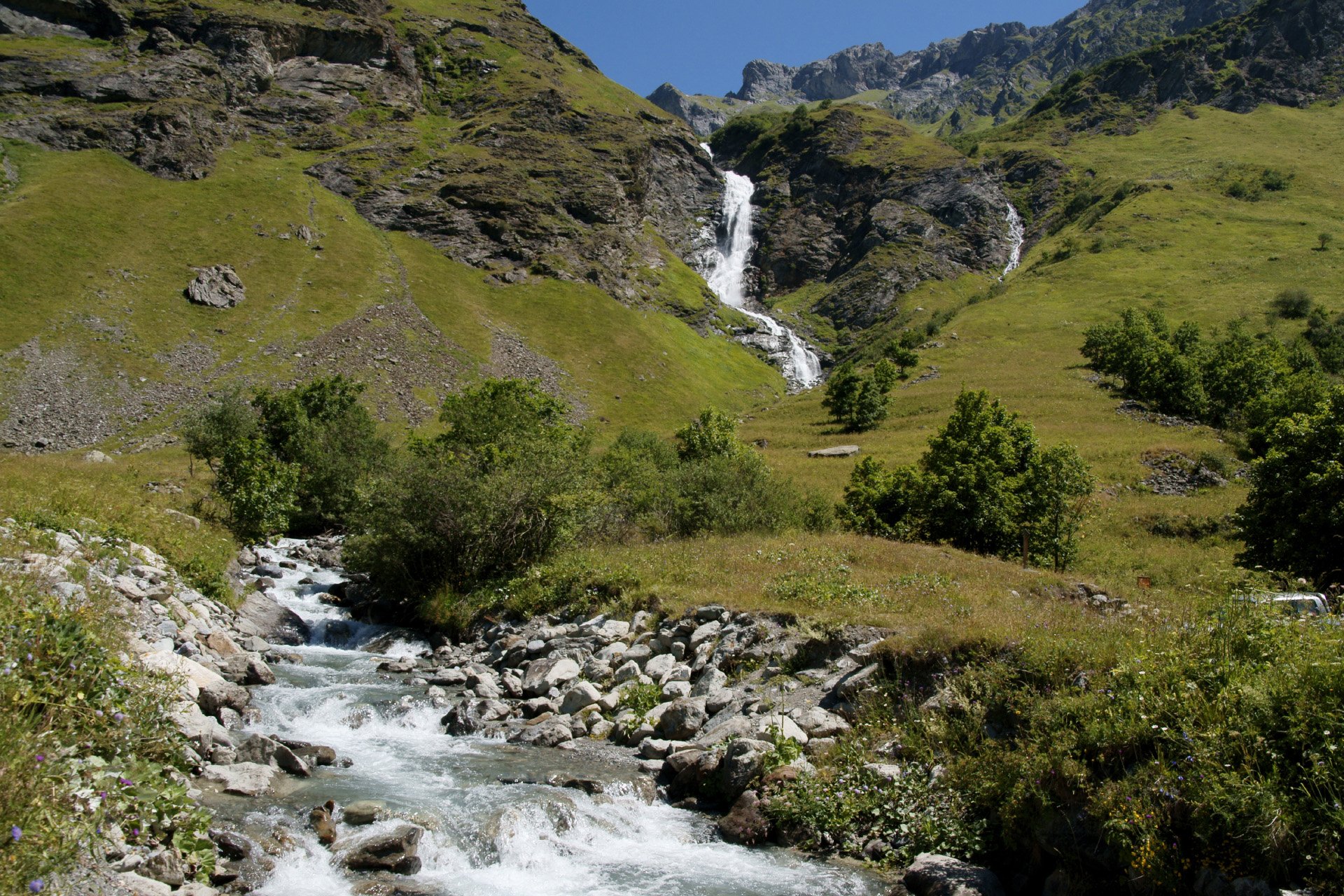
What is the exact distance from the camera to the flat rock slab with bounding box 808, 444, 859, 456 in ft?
217

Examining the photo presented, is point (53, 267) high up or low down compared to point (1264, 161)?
down

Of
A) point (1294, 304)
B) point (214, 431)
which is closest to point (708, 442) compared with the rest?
point (214, 431)

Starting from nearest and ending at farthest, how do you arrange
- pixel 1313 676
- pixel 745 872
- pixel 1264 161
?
pixel 1313 676, pixel 745 872, pixel 1264 161

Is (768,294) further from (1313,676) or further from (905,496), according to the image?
(1313,676)

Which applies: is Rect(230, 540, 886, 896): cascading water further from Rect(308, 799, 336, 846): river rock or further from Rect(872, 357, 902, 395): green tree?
Rect(872, 357, 902, 395): green tree

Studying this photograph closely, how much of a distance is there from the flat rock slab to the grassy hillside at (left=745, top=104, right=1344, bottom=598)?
142 centimetres

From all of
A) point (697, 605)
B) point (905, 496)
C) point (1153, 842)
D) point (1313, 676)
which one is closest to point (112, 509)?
point (697, 605)

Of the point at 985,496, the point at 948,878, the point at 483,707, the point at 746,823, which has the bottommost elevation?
the point at 483,707

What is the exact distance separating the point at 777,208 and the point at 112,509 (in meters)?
189

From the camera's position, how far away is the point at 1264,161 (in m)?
164

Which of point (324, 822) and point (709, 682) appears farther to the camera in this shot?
point (709, 682)

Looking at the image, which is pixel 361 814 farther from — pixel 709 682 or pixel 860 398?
pixel 860 398

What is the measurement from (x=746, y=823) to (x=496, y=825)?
3.52 metres

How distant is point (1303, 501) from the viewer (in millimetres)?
24953
